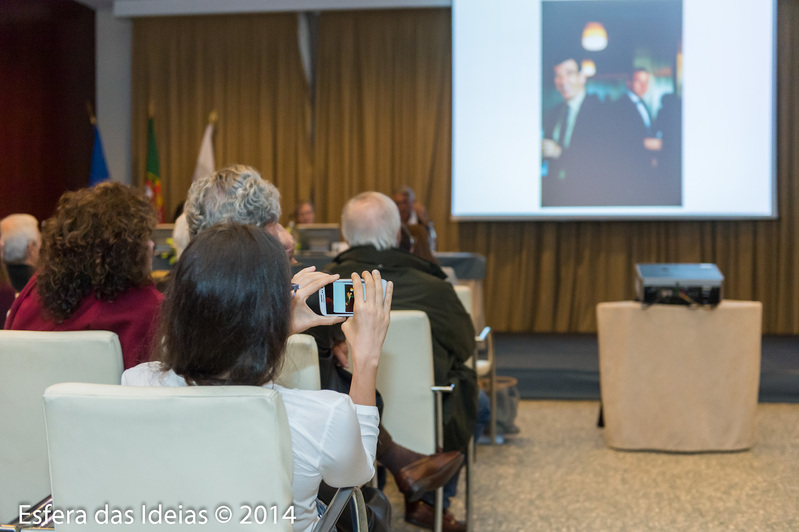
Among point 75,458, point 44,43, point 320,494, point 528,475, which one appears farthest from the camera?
point 44,43

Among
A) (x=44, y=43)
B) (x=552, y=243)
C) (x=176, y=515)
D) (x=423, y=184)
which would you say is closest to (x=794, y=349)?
(x=552, y=243)

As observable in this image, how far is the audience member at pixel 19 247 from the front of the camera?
3.80m

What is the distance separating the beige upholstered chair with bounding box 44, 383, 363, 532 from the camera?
3.68 ft

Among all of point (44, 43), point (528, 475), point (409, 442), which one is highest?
point (44, 43)

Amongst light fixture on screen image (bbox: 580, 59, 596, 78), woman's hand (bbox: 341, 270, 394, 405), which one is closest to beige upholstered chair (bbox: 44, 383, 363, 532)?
woman's hand (bbox: 341, 270, 394, 405)

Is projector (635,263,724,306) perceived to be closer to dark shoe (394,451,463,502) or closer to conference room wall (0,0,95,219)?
dark shoe (394,451,463,502)

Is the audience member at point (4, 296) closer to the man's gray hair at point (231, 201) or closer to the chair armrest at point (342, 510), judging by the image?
the man's gray hair at point (231, 201)

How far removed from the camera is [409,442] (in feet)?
8.05

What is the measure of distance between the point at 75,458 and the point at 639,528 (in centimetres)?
227

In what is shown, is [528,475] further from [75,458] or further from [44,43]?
[44,43]

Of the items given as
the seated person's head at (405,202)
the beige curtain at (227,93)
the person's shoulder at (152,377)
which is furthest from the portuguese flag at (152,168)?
the person's shoulder at (152,377)

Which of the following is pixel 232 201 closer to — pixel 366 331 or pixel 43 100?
pixel 366 331

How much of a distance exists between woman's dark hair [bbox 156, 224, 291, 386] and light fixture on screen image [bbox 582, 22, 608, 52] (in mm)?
6737

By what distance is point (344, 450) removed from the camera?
4.05 ft
